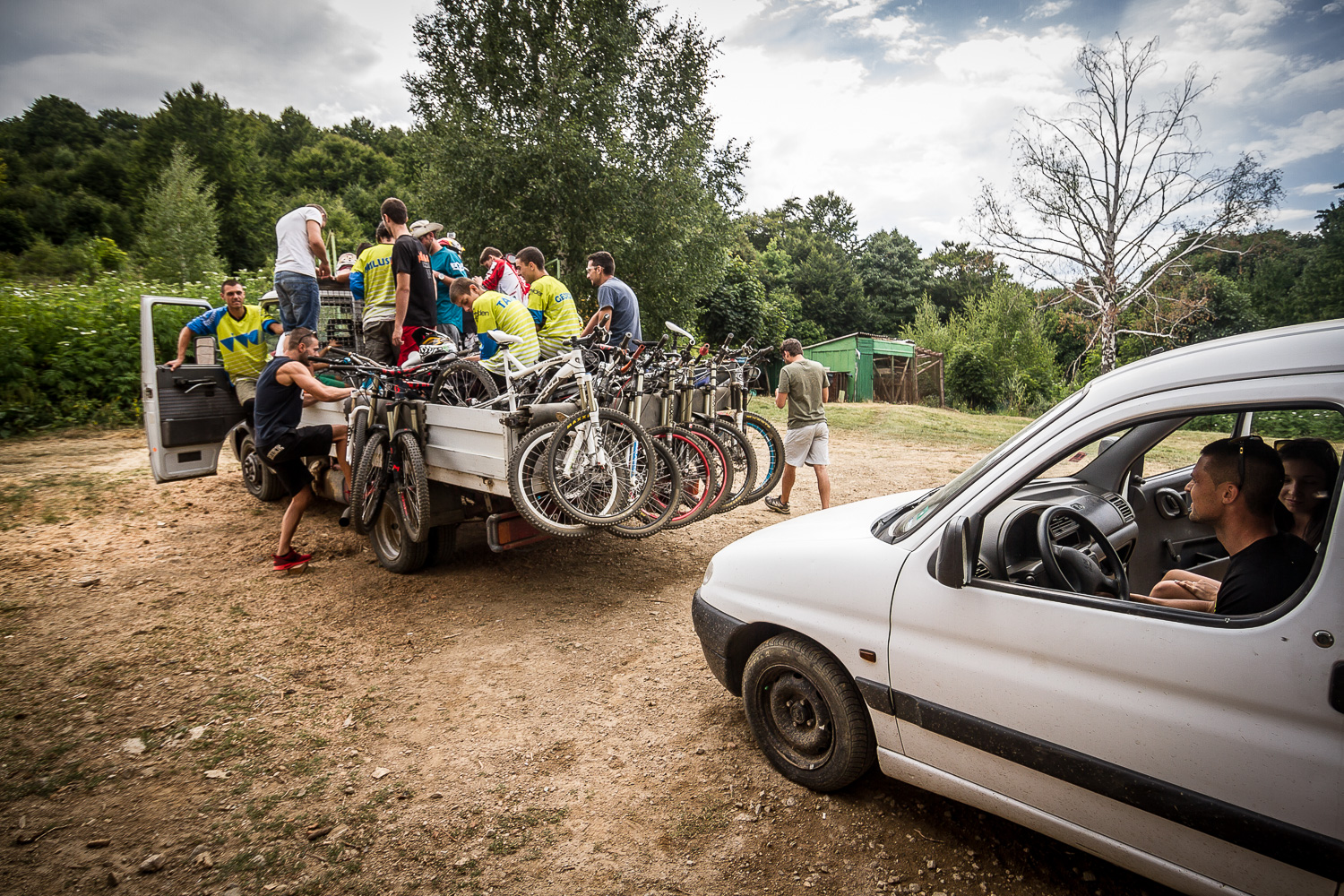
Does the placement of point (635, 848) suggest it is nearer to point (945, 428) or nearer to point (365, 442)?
point (365, 442)

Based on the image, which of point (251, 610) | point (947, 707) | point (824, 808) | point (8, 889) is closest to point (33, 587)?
point (251, 610)

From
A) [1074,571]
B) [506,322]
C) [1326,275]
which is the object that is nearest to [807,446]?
[506,322]

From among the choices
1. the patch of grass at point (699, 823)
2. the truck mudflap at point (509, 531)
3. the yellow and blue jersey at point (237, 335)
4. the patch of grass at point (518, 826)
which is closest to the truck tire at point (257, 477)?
the yellow and blue jersey at point (237, 335)

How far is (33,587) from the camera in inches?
205

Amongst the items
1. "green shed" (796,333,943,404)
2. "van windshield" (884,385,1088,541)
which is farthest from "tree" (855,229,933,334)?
"van windshield" (884,385,1088,541)

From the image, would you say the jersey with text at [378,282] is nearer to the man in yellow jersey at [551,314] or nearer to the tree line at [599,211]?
the man in yellow jersey at [551,314]

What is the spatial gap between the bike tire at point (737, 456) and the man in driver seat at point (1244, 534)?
143 inches

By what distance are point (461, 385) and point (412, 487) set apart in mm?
924

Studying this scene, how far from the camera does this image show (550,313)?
651 cm

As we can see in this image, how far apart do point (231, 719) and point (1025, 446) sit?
3.97 metres

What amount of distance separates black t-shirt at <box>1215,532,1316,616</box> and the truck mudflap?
374cm

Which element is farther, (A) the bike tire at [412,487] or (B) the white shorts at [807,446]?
(B) the white shorts at [807,446]

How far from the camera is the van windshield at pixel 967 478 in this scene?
222cm

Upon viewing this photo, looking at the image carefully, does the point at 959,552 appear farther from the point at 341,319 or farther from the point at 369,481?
the point at 341,319
